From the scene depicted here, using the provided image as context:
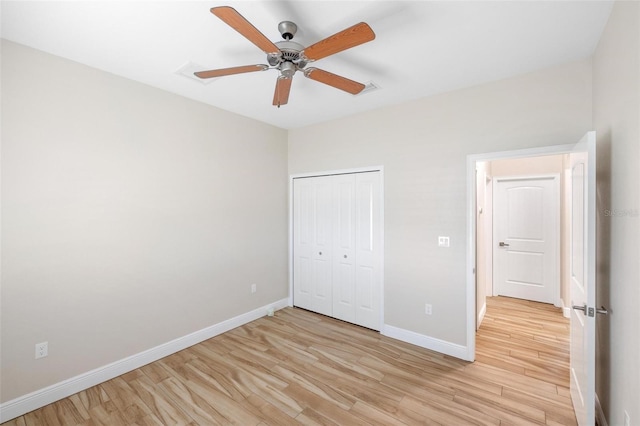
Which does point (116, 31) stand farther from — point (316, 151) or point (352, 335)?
point (352, 335)

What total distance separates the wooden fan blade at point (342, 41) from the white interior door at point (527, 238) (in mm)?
4321

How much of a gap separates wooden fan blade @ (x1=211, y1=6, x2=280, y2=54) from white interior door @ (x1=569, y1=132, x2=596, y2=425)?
194cm

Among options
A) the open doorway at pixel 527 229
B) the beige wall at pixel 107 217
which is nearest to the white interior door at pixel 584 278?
the open doorway at pixel 527 229

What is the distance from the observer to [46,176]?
2.17 meters

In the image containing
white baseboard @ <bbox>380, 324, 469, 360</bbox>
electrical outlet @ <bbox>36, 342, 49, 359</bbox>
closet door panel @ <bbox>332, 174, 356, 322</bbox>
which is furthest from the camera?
closet door panel @ <bbox>332, 174, 356, 322</bbox>

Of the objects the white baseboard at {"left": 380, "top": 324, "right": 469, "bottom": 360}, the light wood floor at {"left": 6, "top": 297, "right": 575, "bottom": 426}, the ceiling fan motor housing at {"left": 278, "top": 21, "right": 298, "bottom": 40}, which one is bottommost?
the light wood floor at {"left": 6, "top": 297, "right": 575, "bottom": 426}

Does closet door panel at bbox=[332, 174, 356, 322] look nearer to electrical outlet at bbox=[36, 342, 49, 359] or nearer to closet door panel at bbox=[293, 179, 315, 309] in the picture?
closet door panel at bbox=[293, 179, 315, 309]

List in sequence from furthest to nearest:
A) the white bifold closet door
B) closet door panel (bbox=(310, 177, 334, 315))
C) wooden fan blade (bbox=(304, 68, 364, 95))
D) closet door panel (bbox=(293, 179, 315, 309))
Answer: closet door panel (bbox=(293, 179, 315, 309)) → closet door panel (bbox=(310, 177, 334, 315)) → the white bifold closet door → wooden fan blade (bbox=(304, 68, 364, 95))

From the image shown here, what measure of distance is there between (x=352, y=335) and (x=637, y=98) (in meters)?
3.08

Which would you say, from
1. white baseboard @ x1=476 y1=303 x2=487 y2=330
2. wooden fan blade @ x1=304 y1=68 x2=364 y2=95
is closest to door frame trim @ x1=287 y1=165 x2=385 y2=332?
→ white baseboard @ x1=476 y1=303 x2=487 y2=330

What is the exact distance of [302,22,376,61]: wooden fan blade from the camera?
1.38 meters

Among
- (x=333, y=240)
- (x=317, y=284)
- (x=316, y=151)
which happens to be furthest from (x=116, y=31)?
(x=317, y=284)

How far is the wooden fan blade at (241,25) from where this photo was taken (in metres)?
1.24

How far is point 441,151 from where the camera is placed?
9.61 feet
